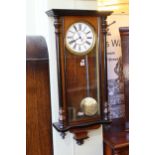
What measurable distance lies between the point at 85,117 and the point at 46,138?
5.11 feet

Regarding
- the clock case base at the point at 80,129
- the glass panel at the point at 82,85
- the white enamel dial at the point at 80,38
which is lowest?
the clock case base at the point at 80,129

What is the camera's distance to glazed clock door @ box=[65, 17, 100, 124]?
194cm

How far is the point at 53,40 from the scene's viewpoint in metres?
1.89

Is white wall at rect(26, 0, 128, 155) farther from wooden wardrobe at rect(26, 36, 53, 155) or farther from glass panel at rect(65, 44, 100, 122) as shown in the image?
wooden wardrobe at rect(26, 36, 53, 155)

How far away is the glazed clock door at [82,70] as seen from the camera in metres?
1.94

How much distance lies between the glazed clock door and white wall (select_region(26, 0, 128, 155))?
0.11 meters

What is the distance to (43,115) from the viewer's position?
51cm

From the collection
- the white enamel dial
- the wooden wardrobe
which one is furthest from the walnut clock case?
the wooden wardrobe

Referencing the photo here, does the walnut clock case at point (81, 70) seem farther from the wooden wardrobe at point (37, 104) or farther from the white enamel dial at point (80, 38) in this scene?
the wooden wardrobe at point (37, 104)

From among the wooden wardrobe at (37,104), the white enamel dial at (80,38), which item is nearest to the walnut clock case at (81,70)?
the white enamel dial at (80,38)

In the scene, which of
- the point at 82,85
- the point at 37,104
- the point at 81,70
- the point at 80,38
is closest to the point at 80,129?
the point at 82,85

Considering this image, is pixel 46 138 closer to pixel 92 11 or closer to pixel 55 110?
pixel 55 110
